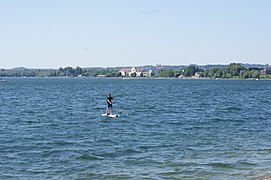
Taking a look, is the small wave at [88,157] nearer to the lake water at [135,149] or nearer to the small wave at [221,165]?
the lake water at [135,149]

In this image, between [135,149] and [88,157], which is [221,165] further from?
[88,157]

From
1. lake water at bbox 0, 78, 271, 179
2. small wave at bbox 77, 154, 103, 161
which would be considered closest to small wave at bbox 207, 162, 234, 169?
lake water at bbox 0, 78, 271, 179

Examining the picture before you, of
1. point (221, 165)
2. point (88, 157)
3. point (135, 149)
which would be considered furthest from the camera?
point (135, 149)

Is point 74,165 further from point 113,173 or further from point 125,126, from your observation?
point 125,126

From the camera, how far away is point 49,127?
41719 mm

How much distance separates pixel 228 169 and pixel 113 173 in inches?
227


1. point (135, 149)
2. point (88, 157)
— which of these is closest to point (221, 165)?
point (135, 149)

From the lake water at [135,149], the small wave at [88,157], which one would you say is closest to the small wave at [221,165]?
the lake water at [135,149]

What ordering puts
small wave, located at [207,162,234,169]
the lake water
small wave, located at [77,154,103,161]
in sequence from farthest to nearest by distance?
small wave, located at [77,154,103,161] → small wave, located at [207,162,234,169] → the lake water

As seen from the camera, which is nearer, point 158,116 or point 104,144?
point 104,144

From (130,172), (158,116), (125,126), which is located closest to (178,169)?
(130,172)

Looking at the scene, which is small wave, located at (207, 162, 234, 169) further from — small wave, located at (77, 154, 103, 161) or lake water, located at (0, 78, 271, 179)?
small wave, located at (77, 154, 103, 161)

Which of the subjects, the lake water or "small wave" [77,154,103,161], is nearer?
the lake water

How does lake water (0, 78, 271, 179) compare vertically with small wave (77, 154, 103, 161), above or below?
below
